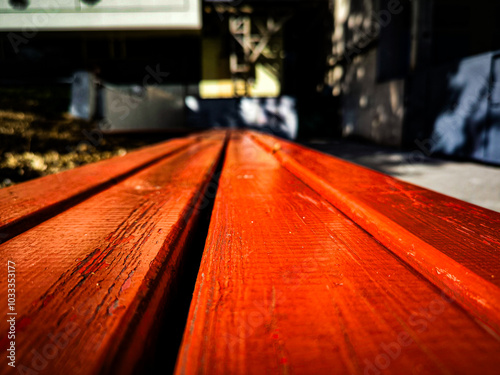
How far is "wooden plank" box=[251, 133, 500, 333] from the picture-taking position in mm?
266

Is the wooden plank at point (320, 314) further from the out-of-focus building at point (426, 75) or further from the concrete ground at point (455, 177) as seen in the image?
the out-of-focus building at point (426, 75)

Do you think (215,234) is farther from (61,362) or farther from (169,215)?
(61,362)

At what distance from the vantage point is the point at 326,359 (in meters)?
0.20

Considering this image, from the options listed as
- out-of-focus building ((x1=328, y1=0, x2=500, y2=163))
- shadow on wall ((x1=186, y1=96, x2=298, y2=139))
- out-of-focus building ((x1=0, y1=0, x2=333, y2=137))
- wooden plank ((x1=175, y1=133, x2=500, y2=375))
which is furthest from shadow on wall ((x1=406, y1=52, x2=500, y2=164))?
out-of-focus building ((x1=0, y1=0, x2=333, y2=137))

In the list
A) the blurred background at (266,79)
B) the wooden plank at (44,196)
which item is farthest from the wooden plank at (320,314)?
the blurred background at (266,79)

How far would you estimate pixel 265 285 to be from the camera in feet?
0.97

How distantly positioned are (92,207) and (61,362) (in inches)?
16.5

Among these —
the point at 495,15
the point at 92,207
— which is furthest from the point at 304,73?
the point at 92,207

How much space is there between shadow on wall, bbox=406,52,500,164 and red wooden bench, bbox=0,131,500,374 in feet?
12.4

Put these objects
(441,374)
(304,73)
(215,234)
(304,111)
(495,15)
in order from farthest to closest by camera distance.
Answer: (304,73), (304,111), (495,15), (215,234), (441,374)

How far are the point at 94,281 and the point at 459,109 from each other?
4.79 metres

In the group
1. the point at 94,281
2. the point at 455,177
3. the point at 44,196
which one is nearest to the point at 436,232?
the point at 94,281

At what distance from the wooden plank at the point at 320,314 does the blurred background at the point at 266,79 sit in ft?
6.81

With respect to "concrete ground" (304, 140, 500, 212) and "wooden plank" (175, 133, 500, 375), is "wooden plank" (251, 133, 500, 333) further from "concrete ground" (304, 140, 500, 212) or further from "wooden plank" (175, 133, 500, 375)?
"concrete ground" (304, 140, 500, 212)
